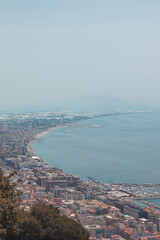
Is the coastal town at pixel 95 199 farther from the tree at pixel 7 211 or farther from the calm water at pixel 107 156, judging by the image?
the tree at pixel 7 211

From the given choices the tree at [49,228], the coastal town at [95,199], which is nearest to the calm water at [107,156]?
the coastal town at [95,199]

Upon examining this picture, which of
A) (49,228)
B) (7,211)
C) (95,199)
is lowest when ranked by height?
(95,199)

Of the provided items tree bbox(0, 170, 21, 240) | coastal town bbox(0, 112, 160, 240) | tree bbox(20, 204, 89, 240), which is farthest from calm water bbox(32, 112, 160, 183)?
tree bbox(0, 170, 21, 240)

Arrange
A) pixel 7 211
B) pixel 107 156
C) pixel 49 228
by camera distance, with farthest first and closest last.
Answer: pixel 107 156
pixel 49 228
pixel 7 211

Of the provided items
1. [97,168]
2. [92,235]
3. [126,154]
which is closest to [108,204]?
[92,235]

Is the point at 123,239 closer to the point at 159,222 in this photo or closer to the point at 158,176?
the point at 159,222

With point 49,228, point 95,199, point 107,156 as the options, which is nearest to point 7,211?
point 49,228

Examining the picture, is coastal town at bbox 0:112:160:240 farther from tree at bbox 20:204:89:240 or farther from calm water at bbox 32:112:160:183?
calm water at bbox 32:112:160:183

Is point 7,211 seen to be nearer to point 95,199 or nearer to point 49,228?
point 49,228
